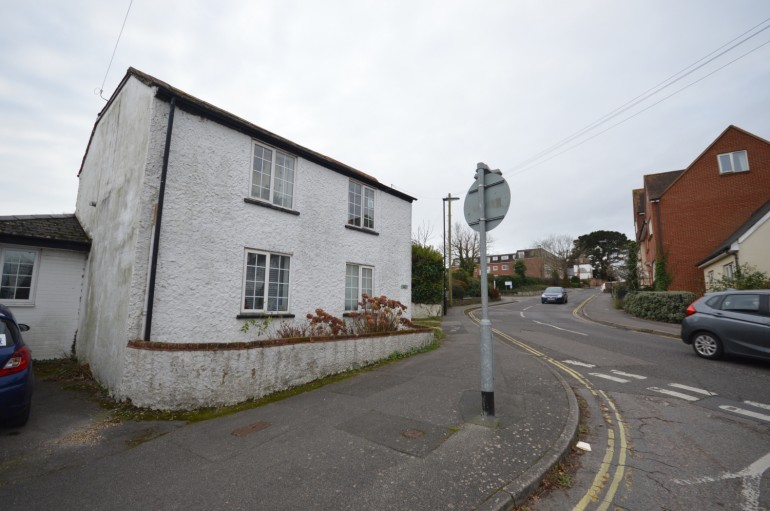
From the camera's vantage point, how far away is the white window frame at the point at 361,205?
439 inches

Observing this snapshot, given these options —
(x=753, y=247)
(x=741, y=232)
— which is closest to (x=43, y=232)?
(x=753, y=247)

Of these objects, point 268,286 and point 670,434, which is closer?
point 670,434

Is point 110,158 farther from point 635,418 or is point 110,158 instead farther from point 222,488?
point 635,418

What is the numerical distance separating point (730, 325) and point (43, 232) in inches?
692

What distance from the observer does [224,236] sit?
299 inches

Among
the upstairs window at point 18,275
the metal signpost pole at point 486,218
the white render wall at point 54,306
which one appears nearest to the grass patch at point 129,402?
the white render wall at point 54,306

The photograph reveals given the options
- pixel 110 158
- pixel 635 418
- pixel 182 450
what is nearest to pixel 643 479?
pixel 635 418

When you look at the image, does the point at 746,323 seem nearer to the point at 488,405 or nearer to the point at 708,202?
the point at 488,405

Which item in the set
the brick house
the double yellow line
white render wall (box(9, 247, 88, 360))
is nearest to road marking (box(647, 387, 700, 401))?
the double yellow line

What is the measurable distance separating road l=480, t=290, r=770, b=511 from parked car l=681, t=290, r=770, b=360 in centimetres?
38

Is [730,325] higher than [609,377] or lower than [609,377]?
higher

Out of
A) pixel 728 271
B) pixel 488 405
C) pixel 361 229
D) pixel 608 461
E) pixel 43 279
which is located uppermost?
pixel 361 229

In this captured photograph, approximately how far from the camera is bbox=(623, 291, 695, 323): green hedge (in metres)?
15.6

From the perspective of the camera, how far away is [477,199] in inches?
198
